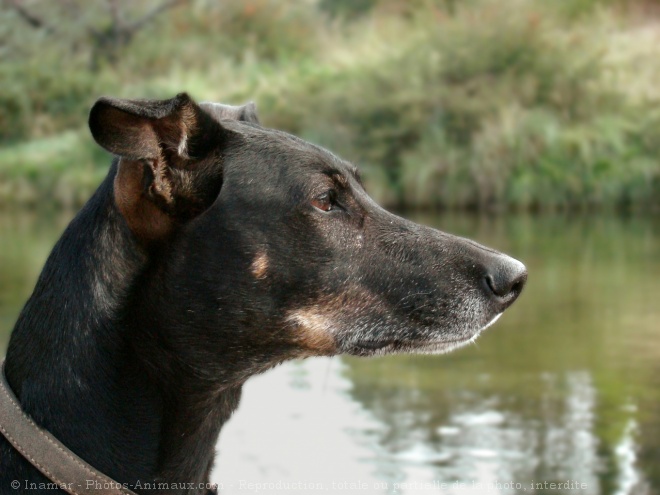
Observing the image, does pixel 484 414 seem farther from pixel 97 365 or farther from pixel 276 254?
pixel 97 365

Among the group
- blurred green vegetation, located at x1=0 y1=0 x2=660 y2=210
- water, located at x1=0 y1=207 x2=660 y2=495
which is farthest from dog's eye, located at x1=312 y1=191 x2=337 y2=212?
blurred green vegetation, located at x1=0 y1=0 x2=660 y2=210

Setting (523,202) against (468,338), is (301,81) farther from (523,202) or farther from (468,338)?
(468,338)

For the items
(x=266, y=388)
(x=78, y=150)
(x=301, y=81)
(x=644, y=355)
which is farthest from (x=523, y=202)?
(x=266, y=388)

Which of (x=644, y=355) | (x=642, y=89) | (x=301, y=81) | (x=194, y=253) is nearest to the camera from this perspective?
(x=194, y=253)

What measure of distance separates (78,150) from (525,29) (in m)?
11.0

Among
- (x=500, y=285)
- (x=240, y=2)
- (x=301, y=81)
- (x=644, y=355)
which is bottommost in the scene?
(x=240, y=2)

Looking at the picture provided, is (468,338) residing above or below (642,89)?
above

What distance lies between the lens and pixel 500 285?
2965mm

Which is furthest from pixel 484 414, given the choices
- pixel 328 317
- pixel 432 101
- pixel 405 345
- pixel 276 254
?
pixel 432 101

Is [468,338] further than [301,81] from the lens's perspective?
No

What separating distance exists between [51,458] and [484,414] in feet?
15.3

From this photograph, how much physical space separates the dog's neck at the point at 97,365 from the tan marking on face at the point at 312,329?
0.34m

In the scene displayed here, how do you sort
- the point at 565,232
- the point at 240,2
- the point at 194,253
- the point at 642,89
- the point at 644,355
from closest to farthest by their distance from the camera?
the point at 194,253, the point at 644,355, the point at 565,232, the point at 642,89, the point at 240,2

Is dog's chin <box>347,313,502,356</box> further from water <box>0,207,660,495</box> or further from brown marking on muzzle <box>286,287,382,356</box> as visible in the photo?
water <box>0,207,660,495</box>
